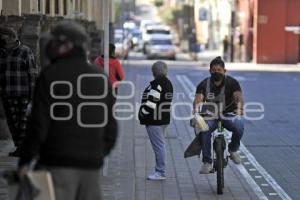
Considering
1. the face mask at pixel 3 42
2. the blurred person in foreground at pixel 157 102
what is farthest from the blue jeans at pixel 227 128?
the face mask at pixel 3 42

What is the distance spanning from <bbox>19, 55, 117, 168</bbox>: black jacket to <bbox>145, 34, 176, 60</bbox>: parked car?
44.8 m

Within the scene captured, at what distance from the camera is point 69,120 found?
5.14 meters

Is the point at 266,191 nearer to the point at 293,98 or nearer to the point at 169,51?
the point at 293,98

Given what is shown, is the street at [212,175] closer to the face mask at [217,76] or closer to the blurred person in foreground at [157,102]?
the blurred person in foreground at [157,102]

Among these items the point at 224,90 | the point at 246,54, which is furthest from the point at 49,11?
the point at 246,54

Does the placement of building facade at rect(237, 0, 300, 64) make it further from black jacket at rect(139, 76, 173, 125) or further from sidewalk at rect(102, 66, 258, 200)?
black jacket at rect(139, 76, 173, 125)

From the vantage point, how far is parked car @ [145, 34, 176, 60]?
50131 mm

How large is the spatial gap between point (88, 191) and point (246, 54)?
4253 centimetres

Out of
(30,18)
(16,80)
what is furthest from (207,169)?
(30,18)

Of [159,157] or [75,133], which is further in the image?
[159,157]

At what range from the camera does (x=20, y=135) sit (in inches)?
402

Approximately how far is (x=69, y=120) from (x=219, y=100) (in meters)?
4.34

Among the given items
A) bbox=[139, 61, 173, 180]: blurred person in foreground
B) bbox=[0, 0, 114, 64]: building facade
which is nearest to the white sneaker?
bbox=[139, 61, 173, 180]: blurred person in foreground

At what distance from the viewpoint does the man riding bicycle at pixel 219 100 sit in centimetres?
919
